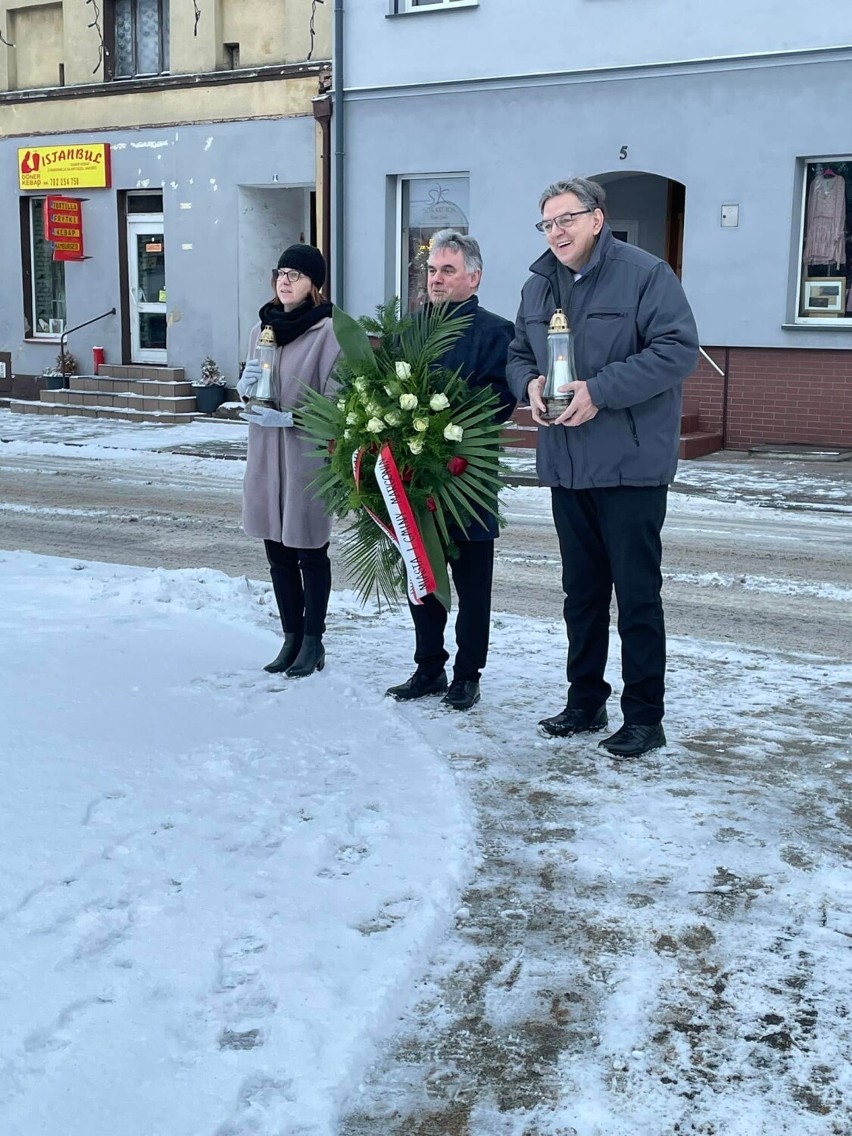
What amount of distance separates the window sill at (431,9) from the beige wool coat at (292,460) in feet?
40.5

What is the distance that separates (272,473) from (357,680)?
3.26 ft

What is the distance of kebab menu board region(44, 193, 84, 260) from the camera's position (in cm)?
2046

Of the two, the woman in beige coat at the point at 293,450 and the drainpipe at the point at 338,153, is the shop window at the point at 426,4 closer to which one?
the drainpipe at the point at 338,153

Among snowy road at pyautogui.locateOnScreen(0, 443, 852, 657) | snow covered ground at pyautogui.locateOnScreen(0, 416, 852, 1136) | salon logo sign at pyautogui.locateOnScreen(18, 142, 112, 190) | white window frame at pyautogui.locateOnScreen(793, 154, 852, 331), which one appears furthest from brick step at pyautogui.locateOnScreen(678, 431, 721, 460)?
salon logo sign at pyautogui.locateOnScreen(18, 142, 112, 190)

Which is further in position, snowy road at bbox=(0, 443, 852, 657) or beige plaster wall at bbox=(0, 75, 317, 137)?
beige plaster wall at bbox=(0, 75, 317, 137)

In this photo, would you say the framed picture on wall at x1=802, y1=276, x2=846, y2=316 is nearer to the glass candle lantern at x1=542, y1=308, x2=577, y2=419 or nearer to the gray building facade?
the gray building facade

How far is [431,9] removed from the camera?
16.7m

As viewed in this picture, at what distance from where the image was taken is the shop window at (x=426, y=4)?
53.9 feet

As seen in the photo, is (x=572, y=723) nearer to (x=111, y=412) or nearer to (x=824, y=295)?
(x=824, y=295)

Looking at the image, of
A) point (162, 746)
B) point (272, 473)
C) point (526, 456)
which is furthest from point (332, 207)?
point (162, 746)

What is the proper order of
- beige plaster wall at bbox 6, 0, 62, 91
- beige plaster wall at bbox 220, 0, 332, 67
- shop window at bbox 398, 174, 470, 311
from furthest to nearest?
beige plaster wall at bbox 6, 0, 62, 91 < beige plaster wall at bbox 220, 0, 332, 67 < shop window at bbox 398, 174, 470, 311

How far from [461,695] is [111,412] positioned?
1553 cm

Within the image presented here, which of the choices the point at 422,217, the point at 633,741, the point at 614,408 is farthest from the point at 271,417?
the point at 422,217

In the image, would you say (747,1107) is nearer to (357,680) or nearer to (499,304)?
(357,680)
